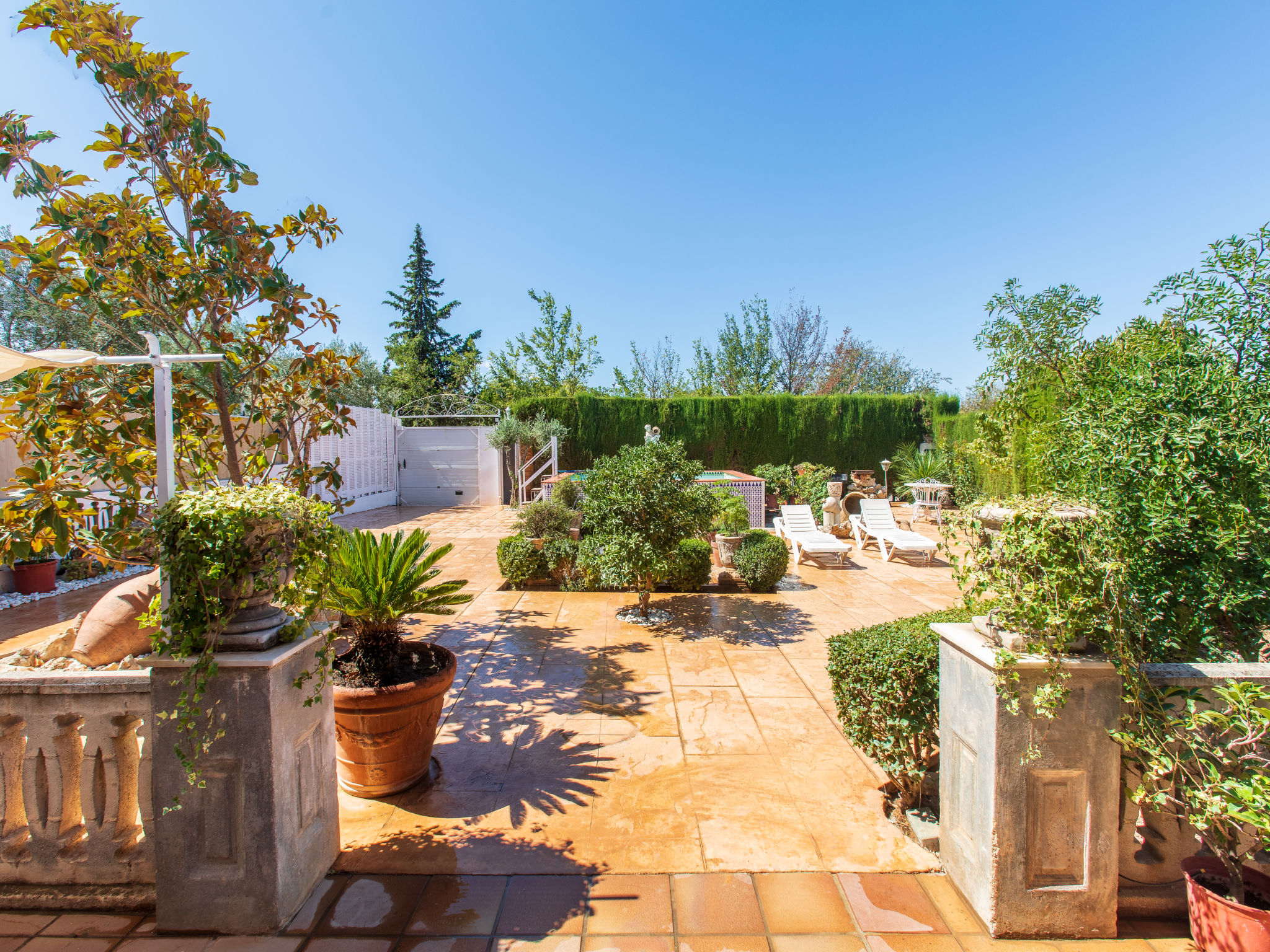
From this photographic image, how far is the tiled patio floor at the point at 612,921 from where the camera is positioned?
1839mm

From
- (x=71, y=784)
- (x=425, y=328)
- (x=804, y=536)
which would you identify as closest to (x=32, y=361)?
(x=71, y=784)

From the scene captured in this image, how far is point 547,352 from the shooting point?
83.0 ft

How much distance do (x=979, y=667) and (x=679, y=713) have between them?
2.24m

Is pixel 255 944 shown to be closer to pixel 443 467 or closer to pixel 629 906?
pixel 629 906

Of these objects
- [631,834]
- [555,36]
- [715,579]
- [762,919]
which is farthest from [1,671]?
[555,36]

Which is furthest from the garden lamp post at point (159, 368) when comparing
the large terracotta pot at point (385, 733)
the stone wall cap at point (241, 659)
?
the large terracotta pot at point (385, 733)

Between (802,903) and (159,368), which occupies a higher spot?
(159,368)

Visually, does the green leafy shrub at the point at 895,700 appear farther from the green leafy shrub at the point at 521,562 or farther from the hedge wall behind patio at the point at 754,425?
the hedge wall behind patio at the point at 754,425

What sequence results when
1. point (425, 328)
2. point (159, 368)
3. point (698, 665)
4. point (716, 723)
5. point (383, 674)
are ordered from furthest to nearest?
point (425, 328)
point (698, 665)
point (716, 723)
point (383, 674)
point (159, 368)

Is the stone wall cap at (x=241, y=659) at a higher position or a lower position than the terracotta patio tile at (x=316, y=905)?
higher

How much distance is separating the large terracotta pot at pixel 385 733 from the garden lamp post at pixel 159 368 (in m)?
1.31

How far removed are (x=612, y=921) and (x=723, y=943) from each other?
396mm

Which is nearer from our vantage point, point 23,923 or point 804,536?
point 23,923

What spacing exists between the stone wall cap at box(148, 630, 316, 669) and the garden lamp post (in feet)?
1.84
